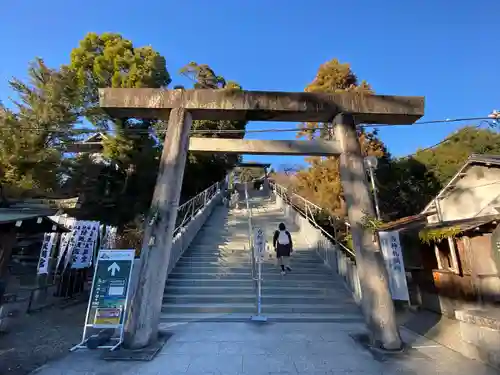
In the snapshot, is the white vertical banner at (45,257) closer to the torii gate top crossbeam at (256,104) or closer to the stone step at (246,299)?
the stone step at (246,299)

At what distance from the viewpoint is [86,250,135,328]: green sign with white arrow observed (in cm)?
498

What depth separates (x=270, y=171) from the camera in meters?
39.0

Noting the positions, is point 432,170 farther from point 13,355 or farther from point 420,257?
point 13,355

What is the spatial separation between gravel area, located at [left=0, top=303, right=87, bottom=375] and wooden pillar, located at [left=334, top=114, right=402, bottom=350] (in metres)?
5.32

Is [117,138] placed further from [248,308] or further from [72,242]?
[248,308]

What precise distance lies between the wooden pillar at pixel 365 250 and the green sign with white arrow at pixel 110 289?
4.32 metres

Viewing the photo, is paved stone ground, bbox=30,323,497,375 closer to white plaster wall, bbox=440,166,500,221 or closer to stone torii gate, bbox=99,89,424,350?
stone torii gate, bbox=99,89,424,350

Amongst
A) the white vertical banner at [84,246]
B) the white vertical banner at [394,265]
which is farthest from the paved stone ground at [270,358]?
the white vertical banner at [84,246]

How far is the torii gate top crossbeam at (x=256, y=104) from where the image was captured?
6090 millimetres

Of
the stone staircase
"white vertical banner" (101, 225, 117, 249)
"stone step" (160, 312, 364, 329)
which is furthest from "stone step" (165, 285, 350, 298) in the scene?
"white vertical banner" (101, 225, 117, 249)

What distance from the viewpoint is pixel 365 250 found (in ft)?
17.5

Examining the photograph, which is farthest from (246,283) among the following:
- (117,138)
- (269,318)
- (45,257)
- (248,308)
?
(117,138)

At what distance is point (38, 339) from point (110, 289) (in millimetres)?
2081

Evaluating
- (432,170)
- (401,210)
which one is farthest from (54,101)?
(432,170)
